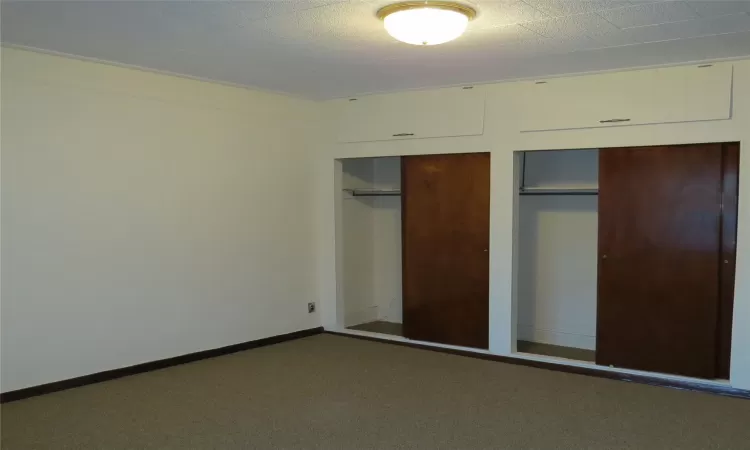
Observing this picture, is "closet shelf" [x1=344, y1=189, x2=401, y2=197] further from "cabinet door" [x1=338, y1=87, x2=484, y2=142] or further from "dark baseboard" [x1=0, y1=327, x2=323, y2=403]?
"dark baseboard" [x1=0, y1=327, x2=323, y2=403]

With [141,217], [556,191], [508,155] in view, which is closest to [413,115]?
[508,155]

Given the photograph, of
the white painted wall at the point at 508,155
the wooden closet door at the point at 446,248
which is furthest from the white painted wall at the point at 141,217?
the wooden closet door at the point at 446,248

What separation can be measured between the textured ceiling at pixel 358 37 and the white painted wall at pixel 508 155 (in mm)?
355

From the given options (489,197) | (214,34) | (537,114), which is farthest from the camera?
(489,197)

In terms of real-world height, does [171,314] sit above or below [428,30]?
below

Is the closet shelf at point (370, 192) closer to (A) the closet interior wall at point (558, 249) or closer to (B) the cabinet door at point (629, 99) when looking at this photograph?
(A) the closet interior wall at point (558, 249)

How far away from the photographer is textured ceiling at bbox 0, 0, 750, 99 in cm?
306

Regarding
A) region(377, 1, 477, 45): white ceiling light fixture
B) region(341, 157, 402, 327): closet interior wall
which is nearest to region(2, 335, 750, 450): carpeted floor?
region(341, 157, 402, 327): closet interior wall

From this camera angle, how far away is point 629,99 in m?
4.41

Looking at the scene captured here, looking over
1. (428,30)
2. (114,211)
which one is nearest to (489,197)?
(428,30)

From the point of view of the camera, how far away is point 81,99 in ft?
14.0

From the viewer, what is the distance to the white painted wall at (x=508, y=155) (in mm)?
4129

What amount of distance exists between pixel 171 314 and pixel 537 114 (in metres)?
3.29

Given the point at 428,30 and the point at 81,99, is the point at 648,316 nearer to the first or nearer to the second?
the point at 428,30
